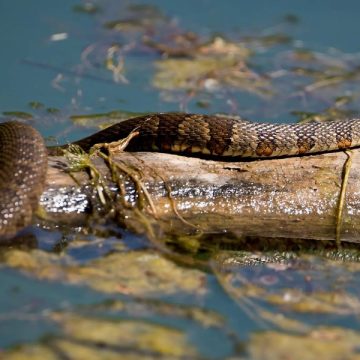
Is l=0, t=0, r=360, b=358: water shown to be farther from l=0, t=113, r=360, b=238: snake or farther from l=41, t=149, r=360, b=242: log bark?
l=0, t=113, r=360, b=238: snake

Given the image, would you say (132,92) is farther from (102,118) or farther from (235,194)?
(235,194)

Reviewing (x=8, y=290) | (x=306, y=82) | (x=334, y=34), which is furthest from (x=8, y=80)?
(x=8, y=290)

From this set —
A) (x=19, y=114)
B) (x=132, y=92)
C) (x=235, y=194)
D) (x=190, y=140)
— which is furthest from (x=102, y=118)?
(x=235, y=194)

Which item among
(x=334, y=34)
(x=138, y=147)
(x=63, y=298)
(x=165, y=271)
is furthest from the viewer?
(x=334, y=34)

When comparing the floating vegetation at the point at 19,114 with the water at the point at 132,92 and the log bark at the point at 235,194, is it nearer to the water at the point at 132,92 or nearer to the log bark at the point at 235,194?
the water at the point at 132,92

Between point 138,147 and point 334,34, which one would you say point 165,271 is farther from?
point 334,34
